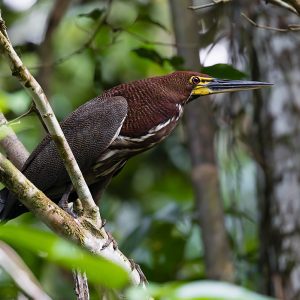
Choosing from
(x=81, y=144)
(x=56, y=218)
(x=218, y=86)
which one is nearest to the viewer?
(x=56, y=218)

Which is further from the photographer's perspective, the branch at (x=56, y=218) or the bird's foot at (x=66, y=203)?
the bird's foot at (x=66, y=203)

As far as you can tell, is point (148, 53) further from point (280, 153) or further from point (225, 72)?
point (280, 153)

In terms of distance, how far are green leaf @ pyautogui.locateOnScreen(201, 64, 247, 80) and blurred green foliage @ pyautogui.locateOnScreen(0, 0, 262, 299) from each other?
0.10 ft

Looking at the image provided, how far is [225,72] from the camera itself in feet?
8.69

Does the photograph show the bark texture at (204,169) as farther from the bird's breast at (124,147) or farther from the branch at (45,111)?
the branch at (45,111)

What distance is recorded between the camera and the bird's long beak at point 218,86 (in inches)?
106

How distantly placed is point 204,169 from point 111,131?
0.74 metres

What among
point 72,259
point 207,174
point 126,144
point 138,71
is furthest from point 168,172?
point 72,259

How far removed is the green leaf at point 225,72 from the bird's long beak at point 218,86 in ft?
0.11

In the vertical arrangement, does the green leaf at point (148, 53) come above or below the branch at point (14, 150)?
A: above

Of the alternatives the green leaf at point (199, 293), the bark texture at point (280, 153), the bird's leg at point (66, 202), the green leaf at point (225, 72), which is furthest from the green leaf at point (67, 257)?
the bark texture at point (280, 153)

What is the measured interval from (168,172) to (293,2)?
8.78 ft

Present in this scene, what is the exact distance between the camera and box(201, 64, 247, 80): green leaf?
2.63 m

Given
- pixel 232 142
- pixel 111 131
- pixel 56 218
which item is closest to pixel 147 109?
pixel 111 131
